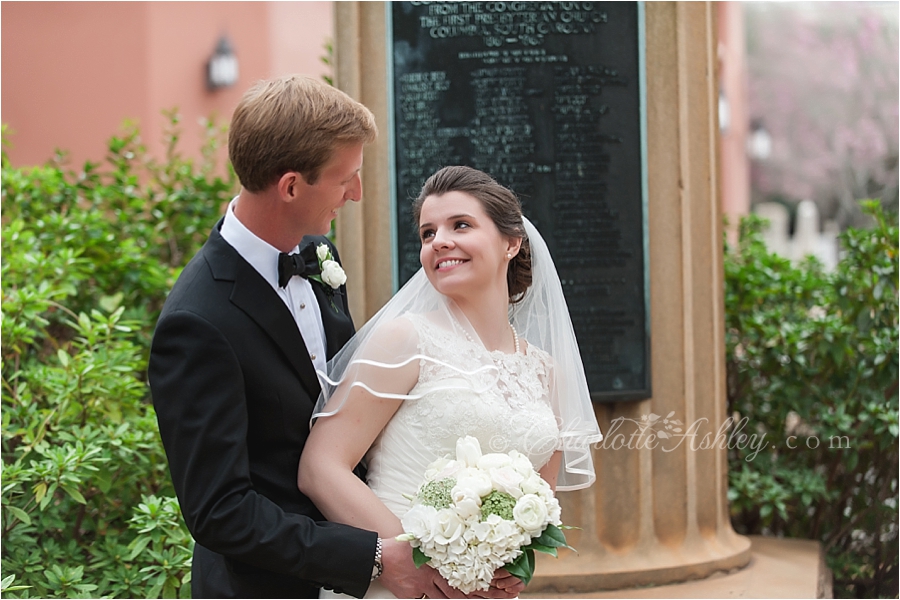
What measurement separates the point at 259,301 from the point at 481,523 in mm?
857

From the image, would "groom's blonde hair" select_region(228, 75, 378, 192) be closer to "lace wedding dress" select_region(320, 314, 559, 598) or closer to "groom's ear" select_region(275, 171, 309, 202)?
"groom's ear" select_region(275, 171, 309, 202)

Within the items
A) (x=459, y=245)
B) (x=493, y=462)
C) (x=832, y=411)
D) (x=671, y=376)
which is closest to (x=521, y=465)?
(x=493, y=462)

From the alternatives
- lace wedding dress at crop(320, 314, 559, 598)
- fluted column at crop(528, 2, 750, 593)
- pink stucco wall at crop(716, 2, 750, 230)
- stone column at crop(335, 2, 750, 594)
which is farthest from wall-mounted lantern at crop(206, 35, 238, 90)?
pink stucco wall at crop(716, 2, 750, 230)

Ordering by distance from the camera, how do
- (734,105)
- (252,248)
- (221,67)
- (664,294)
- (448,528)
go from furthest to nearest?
(734,105)
(221,67)
(664,294)
(252,248)
(448,528)

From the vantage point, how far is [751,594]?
414cm

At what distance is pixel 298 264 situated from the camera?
2.61m

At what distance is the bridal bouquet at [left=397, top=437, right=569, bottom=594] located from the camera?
2.19 meters

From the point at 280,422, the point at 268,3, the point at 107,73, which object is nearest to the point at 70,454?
the point at 280,422

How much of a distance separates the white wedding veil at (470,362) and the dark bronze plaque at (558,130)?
126 centimetres

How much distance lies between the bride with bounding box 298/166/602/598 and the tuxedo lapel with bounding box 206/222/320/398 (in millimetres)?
178

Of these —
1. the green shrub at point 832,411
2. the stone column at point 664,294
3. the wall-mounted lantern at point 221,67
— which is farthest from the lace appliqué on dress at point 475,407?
the wall-mounted lantern at point 221,67

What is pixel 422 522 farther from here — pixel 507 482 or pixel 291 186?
pixel 291 186

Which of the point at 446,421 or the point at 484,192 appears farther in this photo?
the point at 484,192

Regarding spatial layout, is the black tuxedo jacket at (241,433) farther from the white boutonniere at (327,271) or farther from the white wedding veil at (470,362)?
the white boutonniere at (327,271)
